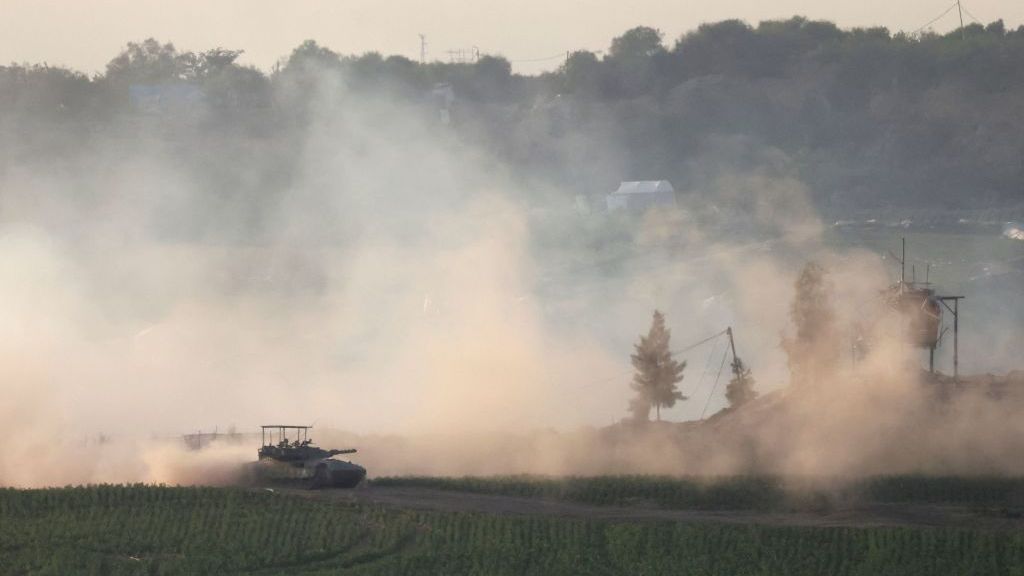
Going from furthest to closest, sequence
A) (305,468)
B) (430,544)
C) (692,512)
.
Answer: (305,468), (692,512), (430,544)

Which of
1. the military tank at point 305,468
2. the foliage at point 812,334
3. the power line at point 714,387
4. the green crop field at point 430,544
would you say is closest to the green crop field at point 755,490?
the military tank at point 305,468

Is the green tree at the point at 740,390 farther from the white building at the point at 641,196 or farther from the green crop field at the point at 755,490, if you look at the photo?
the white building at the point at 641,196

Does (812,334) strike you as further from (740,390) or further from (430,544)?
(430,544)

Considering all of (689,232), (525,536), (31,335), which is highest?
(689,232)

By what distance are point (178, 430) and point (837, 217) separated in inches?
3434

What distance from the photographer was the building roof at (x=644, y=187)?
191 meters

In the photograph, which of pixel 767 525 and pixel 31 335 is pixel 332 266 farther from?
pixel 767 525

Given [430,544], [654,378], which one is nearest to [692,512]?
[430,544]

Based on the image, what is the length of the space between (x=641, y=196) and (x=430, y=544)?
118492 mm

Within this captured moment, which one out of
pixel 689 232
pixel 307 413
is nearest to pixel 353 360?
pixel 307 413

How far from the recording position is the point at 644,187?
191625mm

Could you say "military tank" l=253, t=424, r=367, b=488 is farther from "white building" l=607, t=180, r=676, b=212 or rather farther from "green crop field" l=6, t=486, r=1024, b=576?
"white building" l=607, t=180, r=676, b=212

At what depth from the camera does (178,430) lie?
362 ft

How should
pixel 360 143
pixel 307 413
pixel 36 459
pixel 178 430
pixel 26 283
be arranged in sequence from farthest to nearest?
pixel 360 143, pixel 26 283, pixel 307 413, pixel 178 430, pixel 36 459
